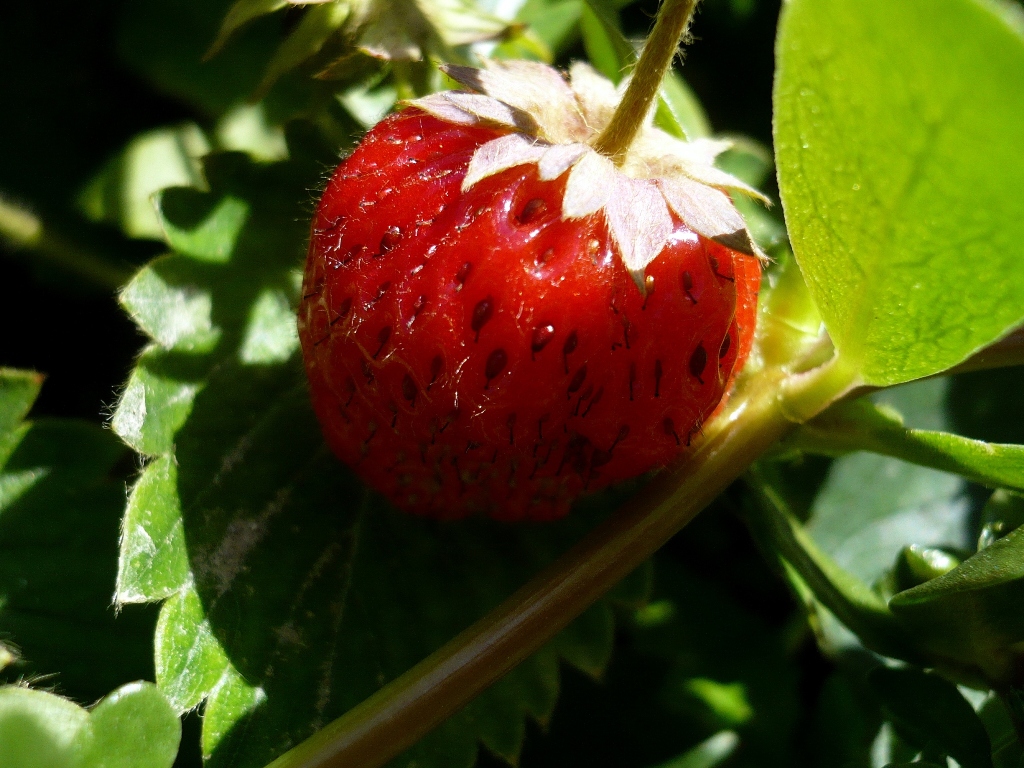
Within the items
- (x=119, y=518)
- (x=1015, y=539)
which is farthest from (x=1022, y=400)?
(x=119, y=518)

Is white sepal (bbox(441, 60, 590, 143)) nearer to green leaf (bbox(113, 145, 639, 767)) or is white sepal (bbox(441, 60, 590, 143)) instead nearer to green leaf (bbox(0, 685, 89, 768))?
green leaf (bbox(113, 145, 639, 767))

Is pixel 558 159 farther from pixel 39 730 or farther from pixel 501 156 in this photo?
pixel 39 730

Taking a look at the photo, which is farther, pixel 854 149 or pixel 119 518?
pixel 119 518

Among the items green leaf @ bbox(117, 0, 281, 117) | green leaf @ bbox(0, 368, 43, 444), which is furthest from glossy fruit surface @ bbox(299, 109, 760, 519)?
green leaf @ bbox(117, 0, 281, 117)

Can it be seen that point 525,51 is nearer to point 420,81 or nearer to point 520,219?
point 420,81

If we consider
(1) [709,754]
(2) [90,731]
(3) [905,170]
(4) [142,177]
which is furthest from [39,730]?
(4) [142,177]

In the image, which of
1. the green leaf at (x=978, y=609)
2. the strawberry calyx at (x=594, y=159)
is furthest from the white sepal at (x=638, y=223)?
the green leaf at (x=978, y=609)
